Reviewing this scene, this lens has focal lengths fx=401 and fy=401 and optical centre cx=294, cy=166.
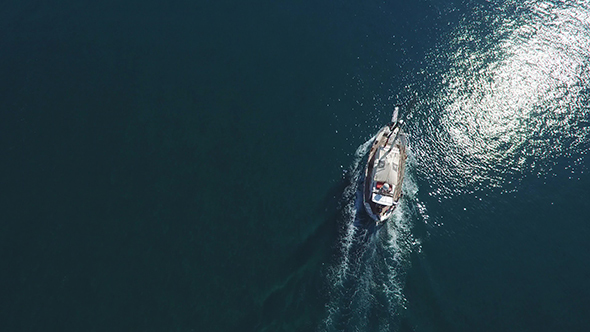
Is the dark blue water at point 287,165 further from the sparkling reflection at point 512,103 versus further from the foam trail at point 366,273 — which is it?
the sparkling reflection at point 512,103

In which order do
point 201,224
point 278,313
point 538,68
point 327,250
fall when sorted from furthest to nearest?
point 538,68, point 201,224, point 327,250, point 278,313

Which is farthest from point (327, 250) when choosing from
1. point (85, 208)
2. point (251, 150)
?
point (85, 208)

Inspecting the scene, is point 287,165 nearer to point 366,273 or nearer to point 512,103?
point 366,273

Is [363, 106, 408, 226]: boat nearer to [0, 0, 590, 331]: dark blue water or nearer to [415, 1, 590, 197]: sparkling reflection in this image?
[0, 0, 590, 331]: dark blue water

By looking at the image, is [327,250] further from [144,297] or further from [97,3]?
[97,3]

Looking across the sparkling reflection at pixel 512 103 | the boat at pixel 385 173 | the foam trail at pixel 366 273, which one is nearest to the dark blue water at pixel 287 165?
the foam trail at pixel 366 273

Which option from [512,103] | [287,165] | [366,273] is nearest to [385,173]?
[366,273]

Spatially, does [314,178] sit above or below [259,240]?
above
